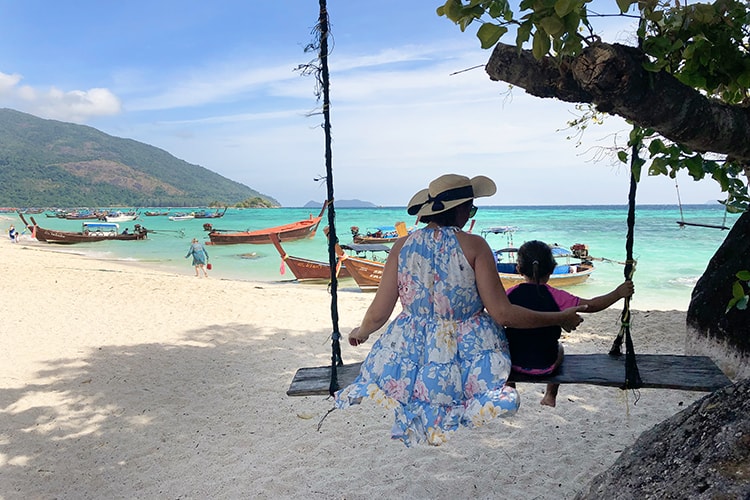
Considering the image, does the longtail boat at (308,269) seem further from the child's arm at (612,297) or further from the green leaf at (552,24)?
the green leaf at (552,24)

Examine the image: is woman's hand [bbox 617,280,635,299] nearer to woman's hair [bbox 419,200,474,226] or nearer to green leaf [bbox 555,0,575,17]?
woman's hair [bbox 419,200,474,226]

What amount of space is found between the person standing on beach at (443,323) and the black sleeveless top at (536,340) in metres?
0.11

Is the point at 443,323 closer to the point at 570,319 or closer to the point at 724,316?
the point at 570,319

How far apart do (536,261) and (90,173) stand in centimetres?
13683

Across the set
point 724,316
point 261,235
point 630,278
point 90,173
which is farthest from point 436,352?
point 90,173

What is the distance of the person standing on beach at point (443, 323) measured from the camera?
1.98m

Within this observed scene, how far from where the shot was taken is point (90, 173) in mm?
120250

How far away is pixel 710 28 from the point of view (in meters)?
1.98

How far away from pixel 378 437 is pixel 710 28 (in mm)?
3082

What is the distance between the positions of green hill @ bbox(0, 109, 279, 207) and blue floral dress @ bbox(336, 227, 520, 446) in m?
113

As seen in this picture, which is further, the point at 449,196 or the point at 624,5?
the point at 449,196

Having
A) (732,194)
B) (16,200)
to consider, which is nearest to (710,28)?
(732,194)

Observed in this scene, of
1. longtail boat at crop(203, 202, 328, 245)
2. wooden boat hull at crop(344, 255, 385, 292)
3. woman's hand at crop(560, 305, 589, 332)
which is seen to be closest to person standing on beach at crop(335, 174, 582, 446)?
woman's hand at crop(560, 305, 589, 332)

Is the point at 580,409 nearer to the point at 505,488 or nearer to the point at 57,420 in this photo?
the point at 505,488
